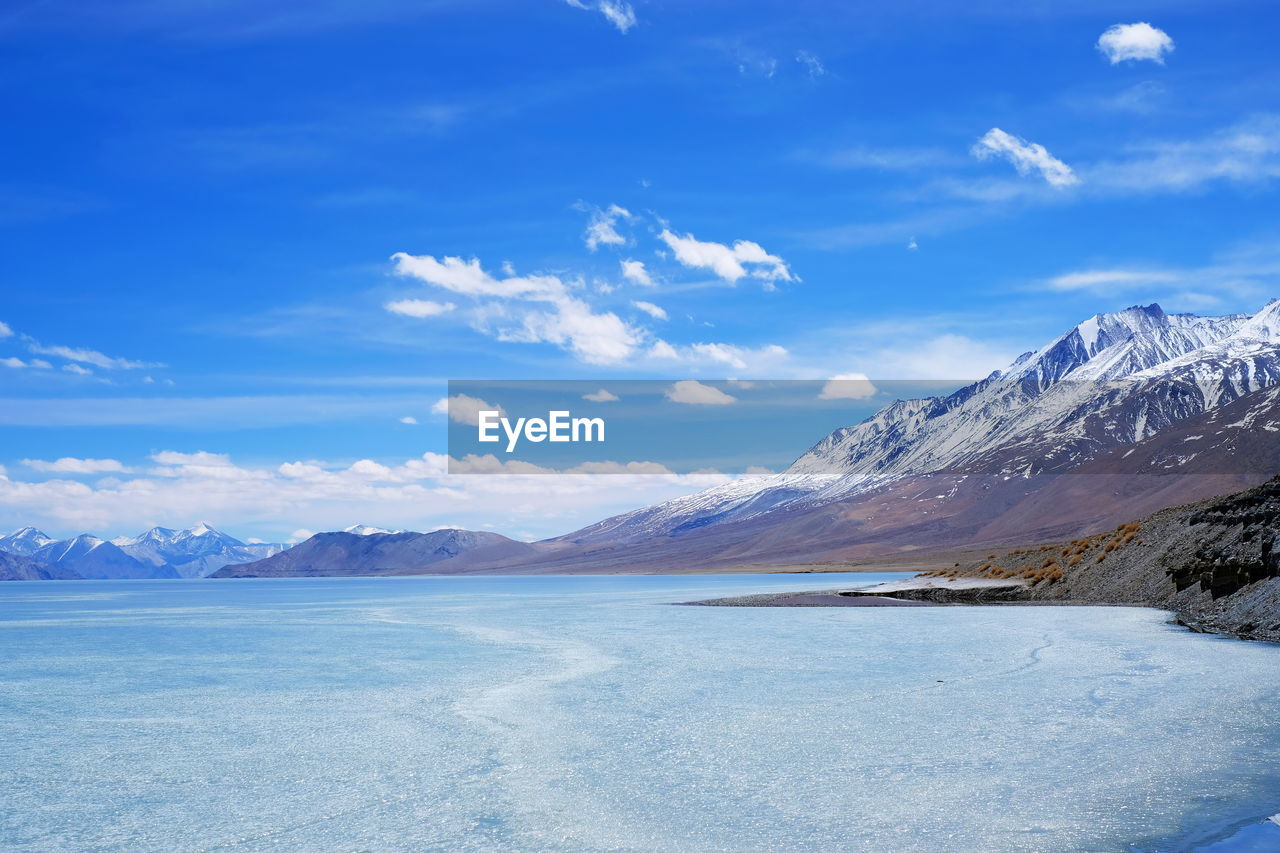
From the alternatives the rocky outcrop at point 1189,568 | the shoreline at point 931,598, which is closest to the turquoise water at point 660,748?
the rocky outcrop at point 1189,568

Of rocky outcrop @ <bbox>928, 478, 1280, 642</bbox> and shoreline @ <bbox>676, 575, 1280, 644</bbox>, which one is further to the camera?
shoreline @ <bbox>676, 575, 1280, 644</bbox>

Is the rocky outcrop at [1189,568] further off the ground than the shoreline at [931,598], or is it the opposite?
the rocky outcrop at [1189,568]

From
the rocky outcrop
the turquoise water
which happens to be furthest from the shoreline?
the turquoise water

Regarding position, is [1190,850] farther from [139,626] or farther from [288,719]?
[139,626]

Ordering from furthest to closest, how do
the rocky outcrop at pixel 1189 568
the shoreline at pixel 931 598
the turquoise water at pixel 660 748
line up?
1. the shoreline at pixel 931 598
2. the rocky outcrop at pixel 1189 568
3. the turquoise water at pixel 660 748

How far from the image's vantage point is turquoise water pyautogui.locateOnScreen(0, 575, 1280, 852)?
40.0 ft

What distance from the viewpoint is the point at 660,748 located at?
55.2ft

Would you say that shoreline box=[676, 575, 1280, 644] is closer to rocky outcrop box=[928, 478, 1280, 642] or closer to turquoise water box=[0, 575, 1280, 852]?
rocky outcrop box=[928, 478, 1280, 642]

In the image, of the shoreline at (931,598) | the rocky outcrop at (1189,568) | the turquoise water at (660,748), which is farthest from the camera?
the shoreline at (931,598)

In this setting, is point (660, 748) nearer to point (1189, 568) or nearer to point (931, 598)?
point (1189, 568)

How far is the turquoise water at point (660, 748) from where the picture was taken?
480 inches

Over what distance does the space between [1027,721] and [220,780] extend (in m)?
13.4

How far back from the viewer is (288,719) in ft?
67.3

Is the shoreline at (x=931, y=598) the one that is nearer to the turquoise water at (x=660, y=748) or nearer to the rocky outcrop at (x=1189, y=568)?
the rocky outcrop at (x=1189, y=568)
